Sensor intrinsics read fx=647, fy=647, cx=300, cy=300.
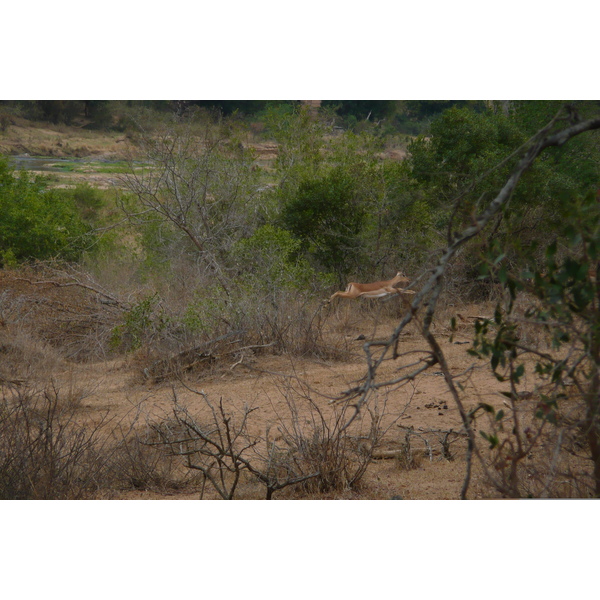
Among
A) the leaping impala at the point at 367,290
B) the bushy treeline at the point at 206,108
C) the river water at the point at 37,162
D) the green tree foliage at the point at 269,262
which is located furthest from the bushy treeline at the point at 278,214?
the river water at the point at 37,162

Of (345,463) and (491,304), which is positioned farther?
(491,304)

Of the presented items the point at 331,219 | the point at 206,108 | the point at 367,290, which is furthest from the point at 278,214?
the point at 367,290

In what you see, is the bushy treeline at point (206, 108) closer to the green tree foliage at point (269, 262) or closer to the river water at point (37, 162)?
the river water at point (37, 162)

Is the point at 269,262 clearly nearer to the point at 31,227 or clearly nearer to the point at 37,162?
the point at 31,227

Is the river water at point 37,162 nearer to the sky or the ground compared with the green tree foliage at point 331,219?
nearer to the sky

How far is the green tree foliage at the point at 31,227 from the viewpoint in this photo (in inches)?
267


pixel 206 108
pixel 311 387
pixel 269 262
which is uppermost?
pixel 206 108

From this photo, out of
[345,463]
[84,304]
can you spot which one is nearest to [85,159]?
[84,304]

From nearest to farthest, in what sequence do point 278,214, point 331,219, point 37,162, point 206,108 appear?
point 331,219, point 278,214, point 206,108, point 37,162

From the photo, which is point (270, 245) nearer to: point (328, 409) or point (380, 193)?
point (380, 193)

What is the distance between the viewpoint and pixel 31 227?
6898 mm

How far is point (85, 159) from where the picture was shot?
31.6ft

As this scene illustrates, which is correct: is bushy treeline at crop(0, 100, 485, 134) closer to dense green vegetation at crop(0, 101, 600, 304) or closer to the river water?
dense green vegetation at crop(0, 101, 600, 304)

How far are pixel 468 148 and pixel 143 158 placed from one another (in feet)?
10.9
